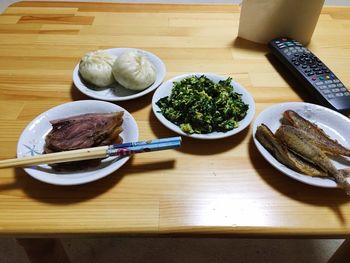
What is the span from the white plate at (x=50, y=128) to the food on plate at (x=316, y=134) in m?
0.31

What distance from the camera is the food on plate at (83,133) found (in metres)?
0.52

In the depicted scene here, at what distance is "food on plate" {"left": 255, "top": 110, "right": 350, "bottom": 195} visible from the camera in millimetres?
492

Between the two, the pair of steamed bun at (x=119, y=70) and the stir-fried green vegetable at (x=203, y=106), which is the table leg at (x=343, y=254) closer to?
the stir-fried green vegetable at (x=203, y=106)

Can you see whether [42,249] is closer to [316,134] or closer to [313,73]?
[316,134]

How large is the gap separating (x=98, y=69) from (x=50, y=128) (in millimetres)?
183

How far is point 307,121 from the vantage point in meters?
0.58

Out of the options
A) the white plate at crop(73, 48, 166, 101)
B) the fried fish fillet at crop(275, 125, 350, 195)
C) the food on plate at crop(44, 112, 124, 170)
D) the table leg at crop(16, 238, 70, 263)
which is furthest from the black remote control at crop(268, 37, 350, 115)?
the table leg at crop(16, 238, 70, 263)

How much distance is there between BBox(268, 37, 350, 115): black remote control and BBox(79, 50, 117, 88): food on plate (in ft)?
1.49

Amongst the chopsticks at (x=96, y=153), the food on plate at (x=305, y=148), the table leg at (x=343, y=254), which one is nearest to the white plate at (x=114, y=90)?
the chopsticks at (x=96, y=153)

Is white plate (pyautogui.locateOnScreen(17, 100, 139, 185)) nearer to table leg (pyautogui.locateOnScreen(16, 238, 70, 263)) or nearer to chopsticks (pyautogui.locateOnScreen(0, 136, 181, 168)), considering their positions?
chopsticks (pyautogui.locateOnScreen(0, 136, 181, 168))

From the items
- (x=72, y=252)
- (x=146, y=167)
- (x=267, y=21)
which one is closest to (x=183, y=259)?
(x=72, y=252)

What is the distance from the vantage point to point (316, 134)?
56 cm

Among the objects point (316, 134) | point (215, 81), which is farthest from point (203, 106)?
point (316, 134)

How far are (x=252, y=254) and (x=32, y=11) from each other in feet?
3.99
